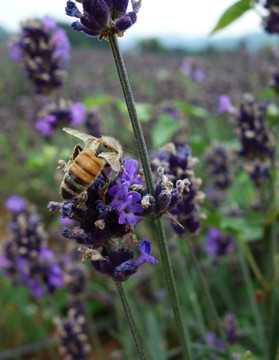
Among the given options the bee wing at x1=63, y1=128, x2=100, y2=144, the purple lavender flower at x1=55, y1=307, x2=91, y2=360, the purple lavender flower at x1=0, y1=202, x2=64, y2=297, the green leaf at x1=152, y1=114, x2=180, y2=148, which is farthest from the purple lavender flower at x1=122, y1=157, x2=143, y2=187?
the purple lavender flower at x1=55, y1=307, x2=91, y2=360

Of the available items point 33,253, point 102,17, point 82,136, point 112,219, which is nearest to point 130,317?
point 112,219

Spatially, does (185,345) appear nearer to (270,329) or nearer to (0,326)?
(270,329)

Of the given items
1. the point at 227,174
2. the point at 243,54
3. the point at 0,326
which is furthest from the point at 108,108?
the point at 227,174

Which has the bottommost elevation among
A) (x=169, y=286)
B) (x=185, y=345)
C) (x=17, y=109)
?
(x=185, y=345)

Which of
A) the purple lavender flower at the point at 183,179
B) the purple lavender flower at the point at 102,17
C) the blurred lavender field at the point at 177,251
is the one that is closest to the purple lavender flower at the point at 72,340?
the blurred lavender field at the point at 177,251

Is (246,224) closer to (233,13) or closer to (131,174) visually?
(233,13)

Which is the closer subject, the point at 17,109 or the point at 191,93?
the point at 191,93

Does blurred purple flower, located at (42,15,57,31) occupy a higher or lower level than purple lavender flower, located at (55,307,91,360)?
higher

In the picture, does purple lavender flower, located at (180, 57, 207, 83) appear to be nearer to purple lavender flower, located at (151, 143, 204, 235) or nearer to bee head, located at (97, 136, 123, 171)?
purple lavender flower, located at (151, 143, 204, 235)
